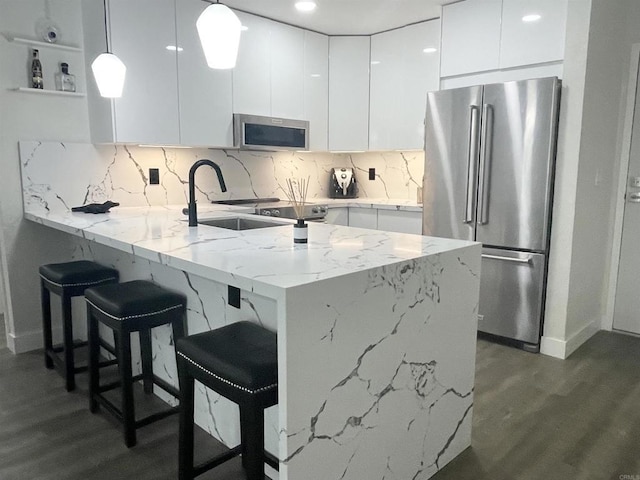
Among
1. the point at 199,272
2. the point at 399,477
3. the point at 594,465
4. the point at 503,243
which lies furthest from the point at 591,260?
the point at 199,272

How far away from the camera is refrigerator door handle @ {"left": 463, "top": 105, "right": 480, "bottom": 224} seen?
3.27 meters

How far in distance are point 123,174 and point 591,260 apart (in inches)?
139

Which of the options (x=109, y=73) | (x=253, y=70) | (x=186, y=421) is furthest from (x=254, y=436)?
(x=253, y=70)

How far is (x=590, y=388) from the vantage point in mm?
2678

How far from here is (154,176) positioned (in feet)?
12.2

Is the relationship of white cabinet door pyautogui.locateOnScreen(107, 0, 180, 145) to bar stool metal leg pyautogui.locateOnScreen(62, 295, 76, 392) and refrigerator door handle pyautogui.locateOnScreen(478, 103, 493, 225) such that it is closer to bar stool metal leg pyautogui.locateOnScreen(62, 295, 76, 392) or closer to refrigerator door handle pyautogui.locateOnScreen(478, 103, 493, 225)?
bar stool metal leg pyautogui.locateOnScreen(62, 295, 76, 392)

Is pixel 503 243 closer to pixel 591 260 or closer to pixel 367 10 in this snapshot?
pixel 591 260

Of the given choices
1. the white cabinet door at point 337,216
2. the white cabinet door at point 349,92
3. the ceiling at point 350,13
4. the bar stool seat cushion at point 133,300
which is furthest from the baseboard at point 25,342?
the white cabinet door at point 349,92

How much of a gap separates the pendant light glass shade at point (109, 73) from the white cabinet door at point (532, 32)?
256 centimetres

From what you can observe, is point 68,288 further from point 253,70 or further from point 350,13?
point 350,13

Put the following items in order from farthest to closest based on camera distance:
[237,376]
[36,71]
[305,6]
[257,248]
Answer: [305,6] < [36,71] < [257,248] < [237,376]

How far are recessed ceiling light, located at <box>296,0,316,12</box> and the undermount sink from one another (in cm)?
178

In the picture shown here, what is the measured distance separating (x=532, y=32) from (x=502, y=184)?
40.8 inches

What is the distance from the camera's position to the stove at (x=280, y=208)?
3.87m
